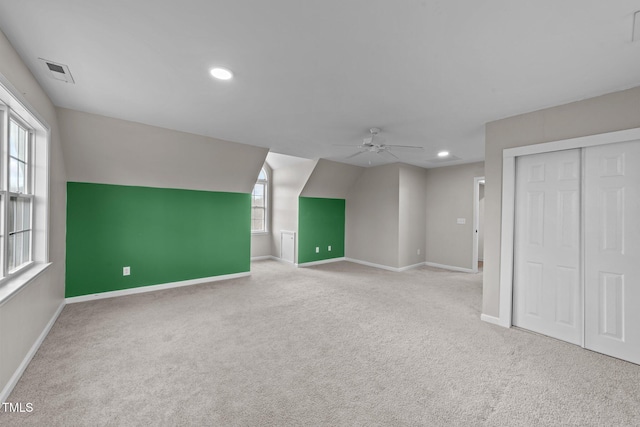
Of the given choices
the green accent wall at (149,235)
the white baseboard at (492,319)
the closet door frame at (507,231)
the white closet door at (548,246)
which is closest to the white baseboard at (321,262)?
the green accent wall at (149,235)

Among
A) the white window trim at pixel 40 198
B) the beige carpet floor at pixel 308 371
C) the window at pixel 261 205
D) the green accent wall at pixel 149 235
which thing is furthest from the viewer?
the window at pixel 261 205

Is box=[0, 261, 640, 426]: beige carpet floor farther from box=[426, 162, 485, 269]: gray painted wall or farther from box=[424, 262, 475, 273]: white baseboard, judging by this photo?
box=[426, 162, 485, 269]: gray painted wall

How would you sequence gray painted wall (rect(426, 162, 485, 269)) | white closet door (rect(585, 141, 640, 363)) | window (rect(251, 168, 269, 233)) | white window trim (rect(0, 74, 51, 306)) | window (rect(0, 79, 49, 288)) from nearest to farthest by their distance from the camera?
window (rect(0, 79, 49, 288))
white closet door (rect(585, 141, 640, 363))
white window trim (rect(0, 74, 51, 306))
gray painted wall (rect(426, 162, 485, 269))
window (rect(251, 168, 269, 233))

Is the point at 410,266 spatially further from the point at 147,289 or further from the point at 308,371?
the point at 147,289

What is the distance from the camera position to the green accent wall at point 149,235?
146 inches

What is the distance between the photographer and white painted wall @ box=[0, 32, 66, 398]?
1.84 metres

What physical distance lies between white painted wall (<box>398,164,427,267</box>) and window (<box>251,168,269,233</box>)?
3.46 m

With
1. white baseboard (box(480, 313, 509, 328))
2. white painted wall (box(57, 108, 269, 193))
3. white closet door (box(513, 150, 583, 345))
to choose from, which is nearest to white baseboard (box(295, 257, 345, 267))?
white painted wall (box(57, 108, 269, 193))

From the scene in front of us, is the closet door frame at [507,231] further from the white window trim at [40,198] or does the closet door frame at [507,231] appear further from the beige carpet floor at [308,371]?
the white window trim at [40,198]

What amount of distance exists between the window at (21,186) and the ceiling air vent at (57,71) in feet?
1.20

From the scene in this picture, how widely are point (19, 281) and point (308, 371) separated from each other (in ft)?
7.86

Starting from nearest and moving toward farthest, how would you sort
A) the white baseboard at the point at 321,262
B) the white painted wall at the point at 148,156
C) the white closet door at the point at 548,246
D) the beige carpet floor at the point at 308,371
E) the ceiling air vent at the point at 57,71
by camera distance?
the beige carpet floor at the point at 308,371, the ceiling air vent at the point at 57,71, the white closet door at the point at 548,246, the white painted wall at the point at 148,156, the white baseboard at the point at 321,262

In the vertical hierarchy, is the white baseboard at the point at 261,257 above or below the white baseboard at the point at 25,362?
above

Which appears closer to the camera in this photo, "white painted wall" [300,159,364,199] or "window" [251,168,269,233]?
"white painted wall" [300,159,364,199]
